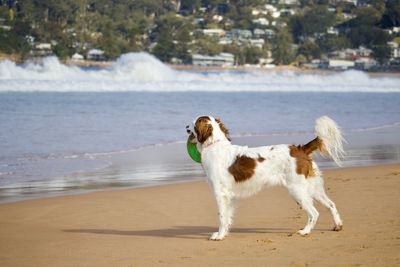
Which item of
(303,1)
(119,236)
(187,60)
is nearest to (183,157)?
(119,236)

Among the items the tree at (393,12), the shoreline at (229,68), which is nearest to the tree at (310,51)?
the shoreline at (229,68)

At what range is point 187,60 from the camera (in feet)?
353

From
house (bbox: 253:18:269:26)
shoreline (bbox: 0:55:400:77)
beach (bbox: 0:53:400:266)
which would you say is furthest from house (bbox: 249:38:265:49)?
beach (bbox: 0:53:400:266)

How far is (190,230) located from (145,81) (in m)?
41.4

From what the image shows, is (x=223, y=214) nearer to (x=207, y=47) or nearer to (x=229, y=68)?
(x=229, y=68)

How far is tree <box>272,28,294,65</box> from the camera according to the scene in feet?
368

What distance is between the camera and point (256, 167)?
8.71 m

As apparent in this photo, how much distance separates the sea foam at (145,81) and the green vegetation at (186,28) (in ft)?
127

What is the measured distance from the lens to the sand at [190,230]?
306 inches

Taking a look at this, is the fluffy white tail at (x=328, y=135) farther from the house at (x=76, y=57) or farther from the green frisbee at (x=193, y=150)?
the house at (x=76, y=57)

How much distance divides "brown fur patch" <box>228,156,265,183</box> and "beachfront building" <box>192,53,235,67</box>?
318 ft

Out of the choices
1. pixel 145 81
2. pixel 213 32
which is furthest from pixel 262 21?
pixel 145 81

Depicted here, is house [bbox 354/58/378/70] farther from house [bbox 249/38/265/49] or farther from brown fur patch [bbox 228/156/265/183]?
Result: brown fur patch [bbox 228/156/265/183]

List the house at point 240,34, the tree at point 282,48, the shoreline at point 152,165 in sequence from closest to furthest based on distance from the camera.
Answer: the shoreline at point 152,165 → the tree at point 282,48 → the house at point 240,34
